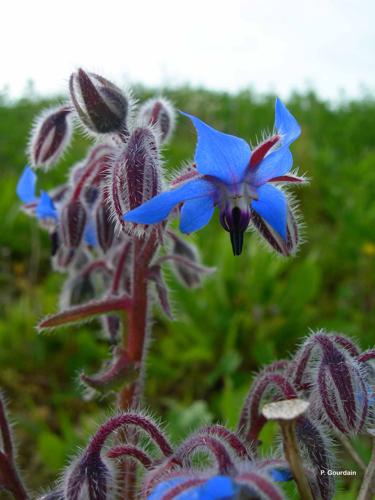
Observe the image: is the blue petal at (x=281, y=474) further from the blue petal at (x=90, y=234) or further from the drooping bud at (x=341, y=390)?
the blue petal at (x=90, y=234)

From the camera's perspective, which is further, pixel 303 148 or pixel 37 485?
pixel 303 148

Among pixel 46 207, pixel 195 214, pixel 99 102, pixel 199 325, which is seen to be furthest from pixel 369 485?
pixel 199 325

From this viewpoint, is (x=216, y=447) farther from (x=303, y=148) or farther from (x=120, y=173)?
(x=303, y=148)

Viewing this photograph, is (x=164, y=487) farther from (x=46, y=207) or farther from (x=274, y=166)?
(x=46, y=207)

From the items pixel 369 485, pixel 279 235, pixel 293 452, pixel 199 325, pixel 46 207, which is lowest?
pixel 199 325

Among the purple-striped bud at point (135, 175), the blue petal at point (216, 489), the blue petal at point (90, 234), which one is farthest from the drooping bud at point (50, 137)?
the blue petal at point (216, 489)

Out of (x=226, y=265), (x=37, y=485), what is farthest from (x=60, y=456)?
(x=226, y=265)

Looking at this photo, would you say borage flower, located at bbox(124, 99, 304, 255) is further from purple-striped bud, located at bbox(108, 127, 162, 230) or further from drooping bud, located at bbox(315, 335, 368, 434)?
drooping bud, located at bbox(315, 335, 368, 434)
